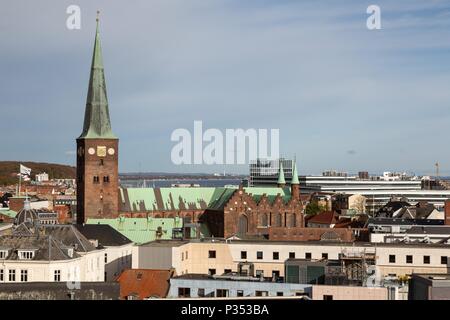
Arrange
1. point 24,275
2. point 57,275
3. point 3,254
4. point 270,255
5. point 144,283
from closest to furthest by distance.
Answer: point 144,283 → point 24,275 → point 57,275 → point 3,254 → point 270,255

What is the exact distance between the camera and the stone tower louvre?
3012 inches

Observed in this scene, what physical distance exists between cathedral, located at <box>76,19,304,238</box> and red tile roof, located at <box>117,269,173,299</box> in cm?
3507

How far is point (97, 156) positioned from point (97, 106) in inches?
204

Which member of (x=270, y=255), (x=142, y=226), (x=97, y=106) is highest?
(x=97, y=106)

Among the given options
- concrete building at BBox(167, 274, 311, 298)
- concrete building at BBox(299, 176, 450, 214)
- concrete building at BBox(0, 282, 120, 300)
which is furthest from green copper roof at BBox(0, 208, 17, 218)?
concrete building at BBox(299, 176, 450, 214)

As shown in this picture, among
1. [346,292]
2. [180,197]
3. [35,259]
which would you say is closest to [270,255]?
[35,259]

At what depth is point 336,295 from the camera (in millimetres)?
28797

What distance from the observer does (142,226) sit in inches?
2756

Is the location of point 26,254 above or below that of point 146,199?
Answer: below

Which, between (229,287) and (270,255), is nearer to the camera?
(229,287)

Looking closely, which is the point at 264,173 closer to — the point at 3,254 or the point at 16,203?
the point at 16,203

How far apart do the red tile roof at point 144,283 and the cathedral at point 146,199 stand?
35065mm

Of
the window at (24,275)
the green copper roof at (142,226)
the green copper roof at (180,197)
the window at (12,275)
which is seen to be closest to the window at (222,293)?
the window at (24,275)
